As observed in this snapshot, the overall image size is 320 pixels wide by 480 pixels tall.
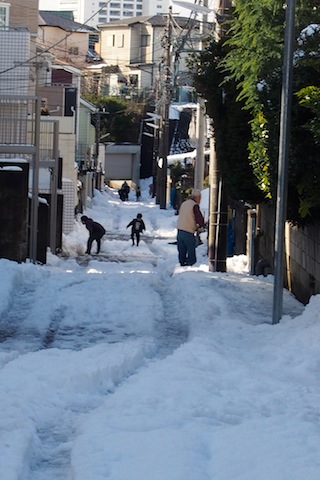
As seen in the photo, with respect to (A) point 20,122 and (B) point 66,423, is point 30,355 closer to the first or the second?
(B) point 66,423

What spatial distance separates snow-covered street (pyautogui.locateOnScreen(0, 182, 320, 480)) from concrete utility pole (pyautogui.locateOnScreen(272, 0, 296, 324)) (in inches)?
17.1

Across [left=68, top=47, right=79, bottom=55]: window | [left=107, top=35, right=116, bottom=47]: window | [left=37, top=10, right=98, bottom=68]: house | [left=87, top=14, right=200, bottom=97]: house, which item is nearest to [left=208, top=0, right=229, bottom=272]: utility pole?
[left=37, top=10, right=98, bottom=68]: house

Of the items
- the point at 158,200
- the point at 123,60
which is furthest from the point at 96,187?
the point at 123,60

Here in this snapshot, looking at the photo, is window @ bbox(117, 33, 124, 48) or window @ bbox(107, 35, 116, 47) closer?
window @ bbox(117, 33, 124, 48)

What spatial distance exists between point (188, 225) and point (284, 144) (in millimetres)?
7354

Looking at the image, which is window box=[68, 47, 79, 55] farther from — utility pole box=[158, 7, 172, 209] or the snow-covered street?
the snow-covered street

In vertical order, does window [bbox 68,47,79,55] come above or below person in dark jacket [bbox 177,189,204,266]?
above

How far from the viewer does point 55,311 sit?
12188 millimetres

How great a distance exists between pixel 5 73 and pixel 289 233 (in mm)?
25342

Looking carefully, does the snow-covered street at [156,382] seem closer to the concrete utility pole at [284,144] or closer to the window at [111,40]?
the concrete utility pole at [284,144]

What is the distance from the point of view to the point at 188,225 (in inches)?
719

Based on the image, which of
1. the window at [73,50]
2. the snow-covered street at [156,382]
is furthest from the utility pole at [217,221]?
the window at [73,50]

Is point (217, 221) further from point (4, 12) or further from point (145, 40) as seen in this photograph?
point (145, 40)

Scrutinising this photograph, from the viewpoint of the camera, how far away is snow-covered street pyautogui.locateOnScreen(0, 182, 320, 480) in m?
5.68
